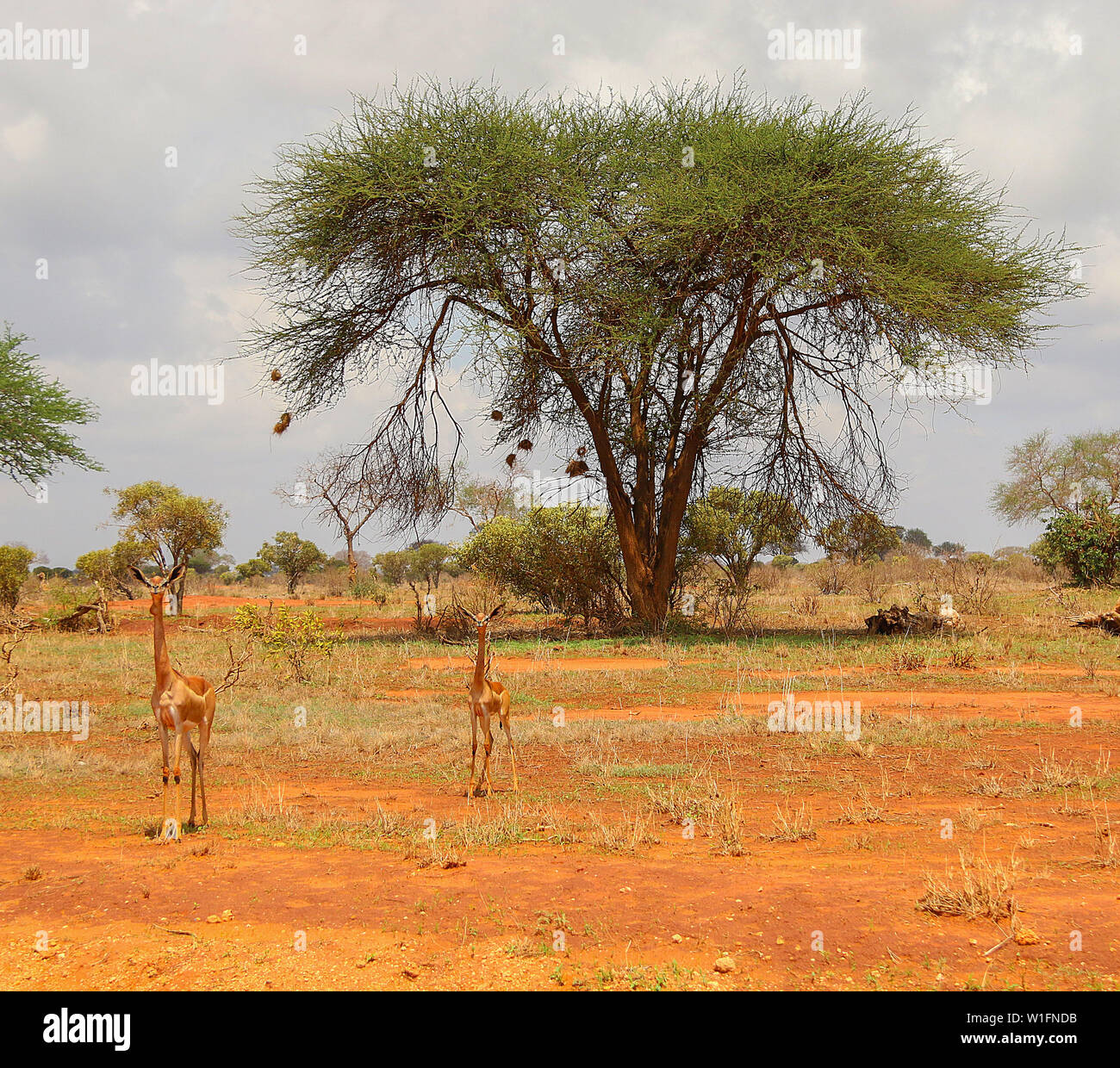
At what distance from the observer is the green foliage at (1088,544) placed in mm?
25953

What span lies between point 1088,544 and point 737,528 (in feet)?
34.9

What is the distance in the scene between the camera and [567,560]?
22.5 metres

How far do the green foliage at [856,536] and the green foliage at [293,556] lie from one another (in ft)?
100

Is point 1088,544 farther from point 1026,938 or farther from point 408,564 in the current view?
point 408,564

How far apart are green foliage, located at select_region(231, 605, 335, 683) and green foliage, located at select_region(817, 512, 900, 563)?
11.7 m

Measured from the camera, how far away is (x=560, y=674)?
48.5ft

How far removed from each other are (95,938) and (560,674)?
10.4m

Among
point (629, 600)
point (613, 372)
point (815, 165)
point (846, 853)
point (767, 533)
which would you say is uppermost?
point (815, 165)

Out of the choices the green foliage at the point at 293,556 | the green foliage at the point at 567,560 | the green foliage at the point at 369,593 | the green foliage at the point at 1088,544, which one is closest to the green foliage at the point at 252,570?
the green foliage at the point at 293,556

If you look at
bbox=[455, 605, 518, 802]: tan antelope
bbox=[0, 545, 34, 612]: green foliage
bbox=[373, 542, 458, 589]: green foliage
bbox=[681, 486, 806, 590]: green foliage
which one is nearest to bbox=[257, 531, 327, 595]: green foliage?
bbox=[373, 542, 458, 589]: green foliage

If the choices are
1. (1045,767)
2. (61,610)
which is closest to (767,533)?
(1045,767)

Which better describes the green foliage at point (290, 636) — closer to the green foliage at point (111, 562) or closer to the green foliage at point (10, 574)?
the green foliage at point (10, 574)

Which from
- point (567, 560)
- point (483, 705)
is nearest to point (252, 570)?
point (567, 560)

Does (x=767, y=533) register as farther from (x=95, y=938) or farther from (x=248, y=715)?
(x=95, y=938)
